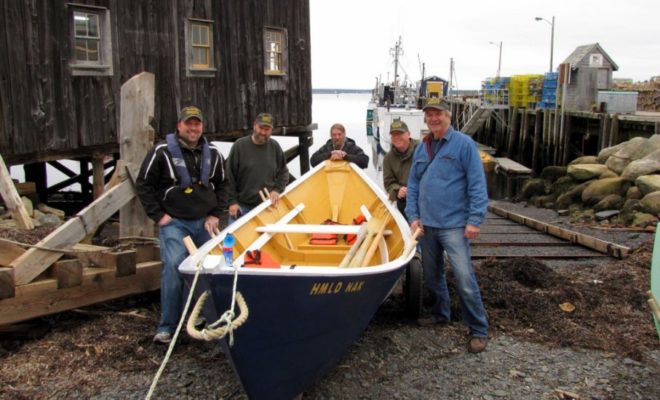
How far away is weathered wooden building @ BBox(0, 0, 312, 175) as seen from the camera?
967 cm

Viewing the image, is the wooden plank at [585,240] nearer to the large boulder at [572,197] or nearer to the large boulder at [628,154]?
the large boulder at [572,197]

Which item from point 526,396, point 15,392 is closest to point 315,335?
point 526,396

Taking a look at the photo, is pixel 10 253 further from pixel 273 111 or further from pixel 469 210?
pixel 273 111

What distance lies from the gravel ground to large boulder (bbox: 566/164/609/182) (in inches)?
422

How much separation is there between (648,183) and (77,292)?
11.5 metres

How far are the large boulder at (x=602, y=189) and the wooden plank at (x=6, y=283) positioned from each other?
42.4ft

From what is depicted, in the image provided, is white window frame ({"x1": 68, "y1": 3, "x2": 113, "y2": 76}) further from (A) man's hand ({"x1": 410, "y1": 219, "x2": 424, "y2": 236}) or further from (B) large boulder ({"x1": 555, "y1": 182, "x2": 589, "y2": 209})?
(B) large boulder ({"x1": 555, "y1": 182, "x2": 589, "y2": 209})

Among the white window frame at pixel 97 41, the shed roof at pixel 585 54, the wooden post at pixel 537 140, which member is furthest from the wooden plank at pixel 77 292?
the shed roof at pixel 585 54

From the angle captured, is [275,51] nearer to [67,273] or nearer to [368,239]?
[368,239]

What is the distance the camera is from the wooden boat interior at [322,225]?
5.99m

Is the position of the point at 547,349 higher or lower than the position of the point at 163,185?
lower

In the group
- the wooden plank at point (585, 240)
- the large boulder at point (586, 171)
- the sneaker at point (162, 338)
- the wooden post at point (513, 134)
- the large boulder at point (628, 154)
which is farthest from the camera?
the wooden post at point (513, 134)

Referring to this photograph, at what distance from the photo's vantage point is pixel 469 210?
533 centimetres

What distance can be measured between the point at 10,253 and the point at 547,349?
4.63m
